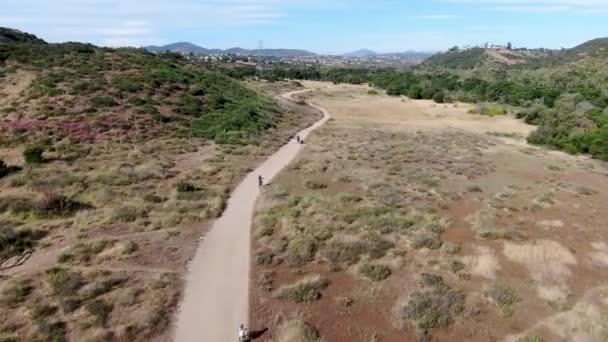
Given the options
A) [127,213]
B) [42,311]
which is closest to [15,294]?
[42,311]

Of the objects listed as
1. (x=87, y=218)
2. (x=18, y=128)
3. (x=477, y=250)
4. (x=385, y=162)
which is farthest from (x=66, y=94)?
(x=477, y=250)

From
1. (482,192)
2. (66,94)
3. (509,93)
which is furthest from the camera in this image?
(509,93)

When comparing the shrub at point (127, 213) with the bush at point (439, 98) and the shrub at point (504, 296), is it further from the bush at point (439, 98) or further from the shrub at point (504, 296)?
the bush at point (439, 98)

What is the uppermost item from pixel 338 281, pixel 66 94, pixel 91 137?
pixel 66 94

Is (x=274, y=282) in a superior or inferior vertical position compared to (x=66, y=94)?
inferior

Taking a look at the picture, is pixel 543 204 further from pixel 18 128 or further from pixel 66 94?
pixel 66 94

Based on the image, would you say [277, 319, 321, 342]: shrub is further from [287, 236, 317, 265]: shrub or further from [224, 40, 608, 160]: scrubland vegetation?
[224, 40, 608, 160]: scrubland vegetation

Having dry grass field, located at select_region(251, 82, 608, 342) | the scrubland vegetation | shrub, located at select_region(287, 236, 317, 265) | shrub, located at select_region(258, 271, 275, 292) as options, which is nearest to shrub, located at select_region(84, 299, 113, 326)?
dry grass field, located at select_region(251, 82, 608, 342)

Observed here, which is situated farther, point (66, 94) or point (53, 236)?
point (66, 94)
